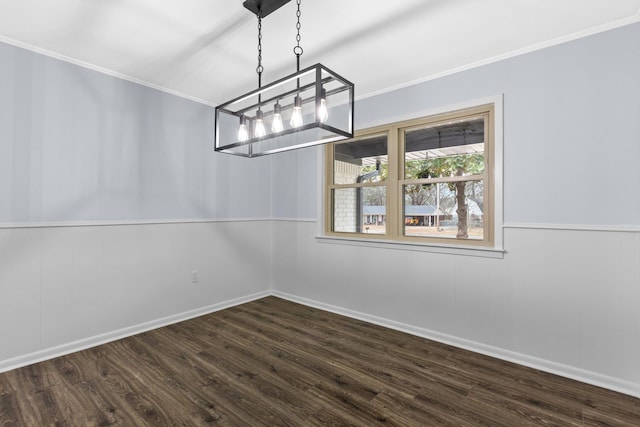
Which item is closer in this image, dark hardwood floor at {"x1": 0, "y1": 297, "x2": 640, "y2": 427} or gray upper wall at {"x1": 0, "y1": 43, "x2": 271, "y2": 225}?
dark hardwood floor at {"x1": 0, "y1": 297, "x2": 640, "y2": 427}

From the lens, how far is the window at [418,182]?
279 cm

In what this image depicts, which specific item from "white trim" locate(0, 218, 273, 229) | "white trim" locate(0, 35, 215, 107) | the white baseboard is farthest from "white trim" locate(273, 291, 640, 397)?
"white trim" locate(0, 35, 215, 107)

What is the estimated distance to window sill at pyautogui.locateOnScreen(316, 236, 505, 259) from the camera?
264 cm

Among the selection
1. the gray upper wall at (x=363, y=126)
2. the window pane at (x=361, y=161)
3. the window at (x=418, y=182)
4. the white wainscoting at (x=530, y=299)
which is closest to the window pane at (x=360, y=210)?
the window at (x=418, y=182)

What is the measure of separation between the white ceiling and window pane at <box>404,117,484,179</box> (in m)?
0.52

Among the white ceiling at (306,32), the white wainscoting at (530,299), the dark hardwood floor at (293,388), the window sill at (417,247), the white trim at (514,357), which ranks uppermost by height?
the white ceiling at (306,32)

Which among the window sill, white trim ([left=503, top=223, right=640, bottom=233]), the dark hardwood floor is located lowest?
the dark hardwood floor

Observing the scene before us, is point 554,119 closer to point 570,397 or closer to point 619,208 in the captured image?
point 619,208

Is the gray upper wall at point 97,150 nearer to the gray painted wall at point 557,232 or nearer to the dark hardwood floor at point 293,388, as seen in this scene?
the dark hardwood floor at point 293,388

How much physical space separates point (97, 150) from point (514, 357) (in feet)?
13.0

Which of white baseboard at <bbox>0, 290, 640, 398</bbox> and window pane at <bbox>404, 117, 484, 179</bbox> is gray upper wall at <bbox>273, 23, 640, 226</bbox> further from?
white baseboard at <bbox>0, 290, 640, 398</bbox>

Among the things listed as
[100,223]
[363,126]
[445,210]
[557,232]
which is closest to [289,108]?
[363,126]

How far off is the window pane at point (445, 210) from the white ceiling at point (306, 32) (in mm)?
1078

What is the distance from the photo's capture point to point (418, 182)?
122 inches
